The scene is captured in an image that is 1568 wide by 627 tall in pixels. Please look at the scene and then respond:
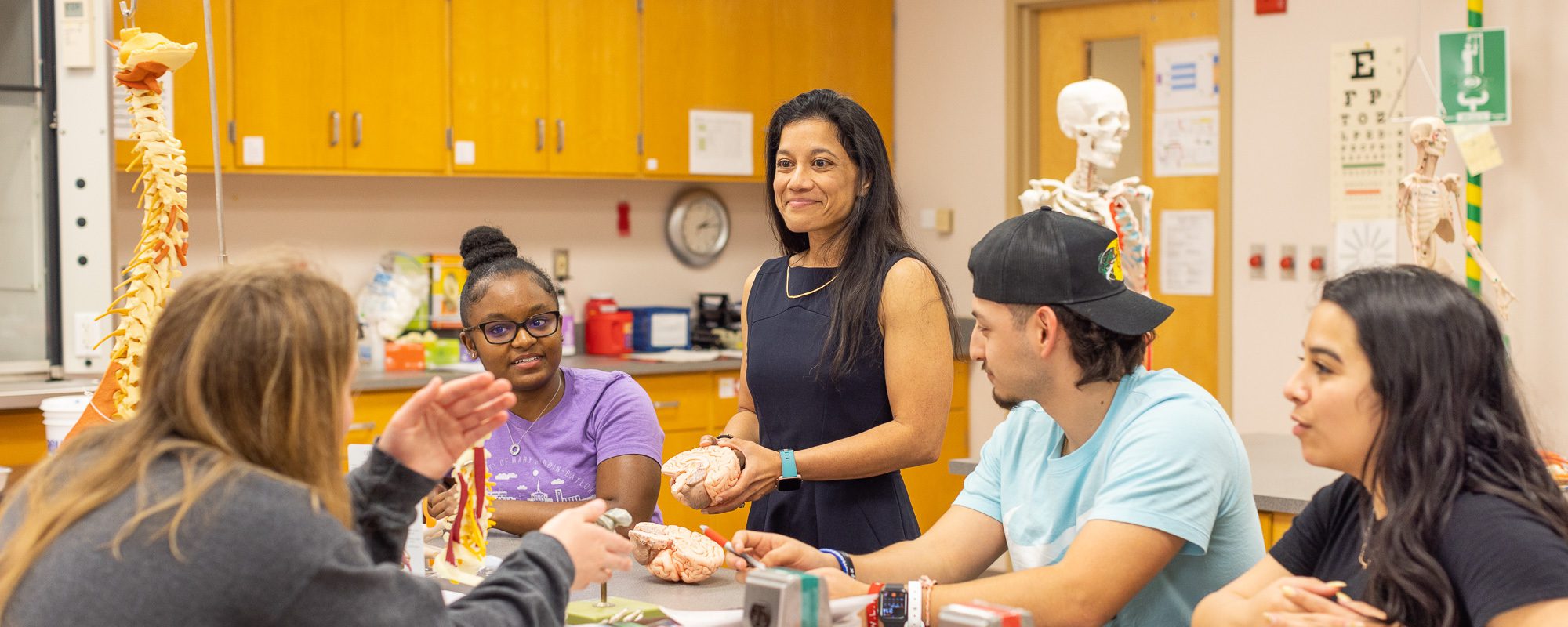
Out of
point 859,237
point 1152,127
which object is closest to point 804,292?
point 859,237

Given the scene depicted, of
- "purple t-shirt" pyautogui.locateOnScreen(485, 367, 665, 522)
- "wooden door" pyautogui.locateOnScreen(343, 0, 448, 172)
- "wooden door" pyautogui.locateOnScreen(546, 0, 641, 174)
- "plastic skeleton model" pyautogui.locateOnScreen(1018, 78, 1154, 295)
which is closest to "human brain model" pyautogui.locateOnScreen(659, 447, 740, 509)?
"purple t-shirt" pyautogui.locateOnScreen(485, 367, 665, 522)

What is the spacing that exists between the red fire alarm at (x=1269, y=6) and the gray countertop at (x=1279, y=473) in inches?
71.5

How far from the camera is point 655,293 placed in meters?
5.83

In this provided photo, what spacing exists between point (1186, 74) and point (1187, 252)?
648 mm

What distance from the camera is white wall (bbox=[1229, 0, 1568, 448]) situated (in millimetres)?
4582

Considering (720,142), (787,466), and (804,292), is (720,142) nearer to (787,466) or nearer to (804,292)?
(804,292)

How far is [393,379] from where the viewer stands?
14.6ft

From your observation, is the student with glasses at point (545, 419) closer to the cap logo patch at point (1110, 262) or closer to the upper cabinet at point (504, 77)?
the cap logo patch at point (1110, 262)

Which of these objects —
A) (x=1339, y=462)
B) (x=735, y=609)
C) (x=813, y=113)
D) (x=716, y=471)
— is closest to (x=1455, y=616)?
(x=1339, y=462)

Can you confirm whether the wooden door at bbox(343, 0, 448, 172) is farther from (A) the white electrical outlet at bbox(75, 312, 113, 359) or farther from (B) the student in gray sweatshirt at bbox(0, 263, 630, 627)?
(B) the student in gray sweatshirt at bbox(0, 263, 630, 627)

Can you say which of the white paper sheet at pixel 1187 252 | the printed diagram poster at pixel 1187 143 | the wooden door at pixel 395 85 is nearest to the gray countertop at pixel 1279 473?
the white paper sheet at pixel 1187 252

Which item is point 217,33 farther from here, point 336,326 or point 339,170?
point 336,326

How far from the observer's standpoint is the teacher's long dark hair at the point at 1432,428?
58.6 inches

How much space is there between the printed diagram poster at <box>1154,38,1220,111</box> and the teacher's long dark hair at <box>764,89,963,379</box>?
10.3ft
